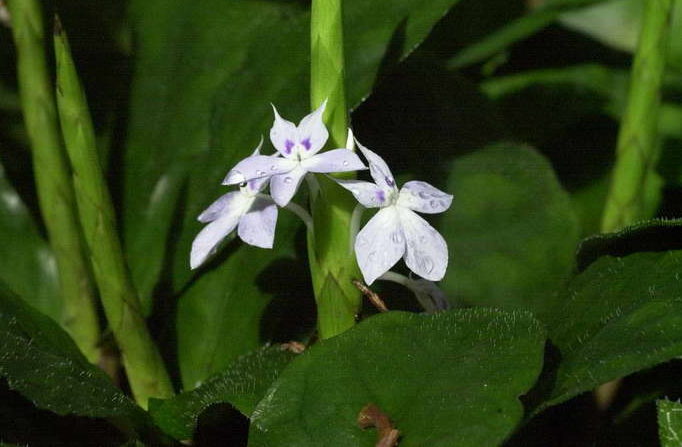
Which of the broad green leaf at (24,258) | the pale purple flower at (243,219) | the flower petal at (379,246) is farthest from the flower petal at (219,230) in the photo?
the broad green leaf at (24,258)

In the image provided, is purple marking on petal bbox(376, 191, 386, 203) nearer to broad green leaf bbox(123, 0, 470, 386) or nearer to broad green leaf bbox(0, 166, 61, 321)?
broad green leaf bbox(123, 0, 470, 386)

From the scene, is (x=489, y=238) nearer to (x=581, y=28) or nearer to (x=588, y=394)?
(x=588, y=394)

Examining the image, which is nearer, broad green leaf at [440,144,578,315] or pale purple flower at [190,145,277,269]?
pale purple flower at [190,145,277,269]

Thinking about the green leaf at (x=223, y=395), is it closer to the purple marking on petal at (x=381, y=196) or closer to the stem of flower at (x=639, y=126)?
the purple marking on petal at (x=381, y=196)

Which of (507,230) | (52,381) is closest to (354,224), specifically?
(52,381)

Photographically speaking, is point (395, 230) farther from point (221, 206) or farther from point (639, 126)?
point (639, 126)

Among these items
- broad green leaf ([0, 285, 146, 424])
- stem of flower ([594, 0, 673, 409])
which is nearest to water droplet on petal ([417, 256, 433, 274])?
broad green leaf ([0, 285, 146, 424])

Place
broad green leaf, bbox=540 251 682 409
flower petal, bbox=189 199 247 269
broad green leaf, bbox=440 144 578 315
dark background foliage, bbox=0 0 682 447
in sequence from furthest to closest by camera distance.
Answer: broad green leaf, bbox=440 144 578 315 < dark background foliage, bbox=0 0 682 447 < flower petal, bbox=189 199 247 269 < broad green leaf, bbox=540 251 682 409
